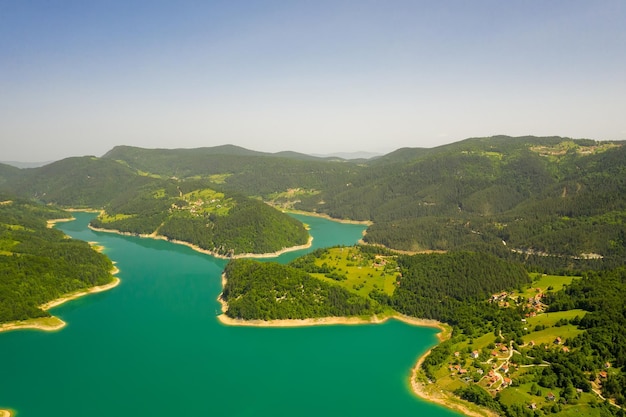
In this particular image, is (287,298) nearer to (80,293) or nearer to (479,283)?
(479,283)

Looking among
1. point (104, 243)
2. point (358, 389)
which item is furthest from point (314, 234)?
point (358, 389)

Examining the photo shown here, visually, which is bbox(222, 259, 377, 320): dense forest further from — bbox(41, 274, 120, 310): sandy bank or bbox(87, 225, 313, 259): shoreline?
bbox(87, 225, 313, 259): shoreline

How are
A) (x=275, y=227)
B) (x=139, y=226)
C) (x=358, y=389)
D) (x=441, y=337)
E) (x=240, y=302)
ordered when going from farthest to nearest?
(x=139, y=226) → (x=275, y=227) → (x=240, y=302) → (x=441, y=337) → (x=358, y=389)

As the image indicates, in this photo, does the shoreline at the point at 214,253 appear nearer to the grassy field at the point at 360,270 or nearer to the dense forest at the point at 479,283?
the dense forest at the point at 479,283

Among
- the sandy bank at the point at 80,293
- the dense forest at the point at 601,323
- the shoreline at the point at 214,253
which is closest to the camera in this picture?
the dense forest at the point at 601,323

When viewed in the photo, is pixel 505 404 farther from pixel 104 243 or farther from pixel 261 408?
pixel 104 243

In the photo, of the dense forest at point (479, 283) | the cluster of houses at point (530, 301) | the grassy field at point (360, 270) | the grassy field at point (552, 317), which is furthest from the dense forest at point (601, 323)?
the grassy field at point (360, 270)

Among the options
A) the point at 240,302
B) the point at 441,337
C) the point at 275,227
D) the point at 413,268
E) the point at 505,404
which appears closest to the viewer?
the point at 505,404
